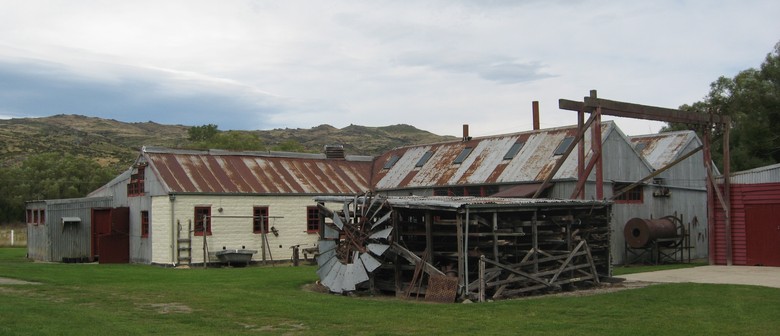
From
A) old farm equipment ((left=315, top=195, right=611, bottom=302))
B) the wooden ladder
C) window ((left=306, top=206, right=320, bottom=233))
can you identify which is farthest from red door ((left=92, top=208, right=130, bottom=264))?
old farm equipment ((left=315, top=195, right=611, bottom=302))

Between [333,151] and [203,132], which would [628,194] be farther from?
[203,132]

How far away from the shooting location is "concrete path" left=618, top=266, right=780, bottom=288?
2364 centimetres

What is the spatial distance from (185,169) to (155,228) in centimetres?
327

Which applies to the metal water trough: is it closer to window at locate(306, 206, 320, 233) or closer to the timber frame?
window at locate(306, 206, 320, 233)

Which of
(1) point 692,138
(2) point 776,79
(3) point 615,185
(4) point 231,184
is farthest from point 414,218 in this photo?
(2) point 776,79

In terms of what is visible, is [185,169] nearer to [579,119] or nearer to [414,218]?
[414,218]

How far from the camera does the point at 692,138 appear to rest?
136 feet

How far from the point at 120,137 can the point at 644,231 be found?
130 metres

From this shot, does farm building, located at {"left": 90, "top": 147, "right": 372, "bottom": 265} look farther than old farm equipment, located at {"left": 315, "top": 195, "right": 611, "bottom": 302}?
Yes

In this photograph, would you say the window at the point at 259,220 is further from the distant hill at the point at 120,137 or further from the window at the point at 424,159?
the distant hill at the point at 120,137

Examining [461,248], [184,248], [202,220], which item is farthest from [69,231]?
[461,248]

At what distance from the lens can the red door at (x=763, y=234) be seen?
98.6ft

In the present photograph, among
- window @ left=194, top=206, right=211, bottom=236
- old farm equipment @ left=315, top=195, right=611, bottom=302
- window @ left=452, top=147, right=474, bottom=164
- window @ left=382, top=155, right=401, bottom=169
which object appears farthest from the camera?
window @ left=382, top=155, right=401, bottom=169

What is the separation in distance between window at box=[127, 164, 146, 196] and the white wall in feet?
6.05
